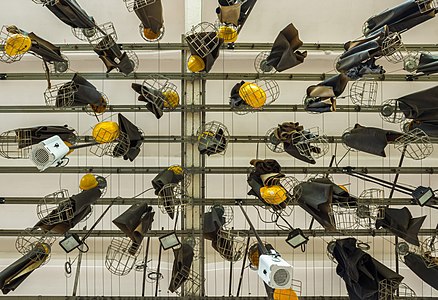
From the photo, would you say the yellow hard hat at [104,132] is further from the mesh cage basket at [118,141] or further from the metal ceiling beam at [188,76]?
the metal ceiling beam at [188,76]

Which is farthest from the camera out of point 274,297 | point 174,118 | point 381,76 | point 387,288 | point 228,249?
point 174,118

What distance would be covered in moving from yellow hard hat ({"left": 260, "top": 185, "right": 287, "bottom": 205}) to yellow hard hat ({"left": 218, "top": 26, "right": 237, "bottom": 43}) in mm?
1067

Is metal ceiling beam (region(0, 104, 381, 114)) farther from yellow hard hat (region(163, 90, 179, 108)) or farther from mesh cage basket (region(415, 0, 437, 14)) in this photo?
mesh cage basket (region(415, 0, 437, 14))

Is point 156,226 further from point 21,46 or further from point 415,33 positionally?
point 415,33

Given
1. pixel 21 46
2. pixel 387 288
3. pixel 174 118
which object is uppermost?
pixel 21 46

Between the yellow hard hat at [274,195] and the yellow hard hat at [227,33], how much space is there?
1.07 meters

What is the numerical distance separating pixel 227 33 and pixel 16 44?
4.26 ft

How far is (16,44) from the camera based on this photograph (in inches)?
73.4

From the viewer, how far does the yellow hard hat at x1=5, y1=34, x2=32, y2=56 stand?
1.86 meters

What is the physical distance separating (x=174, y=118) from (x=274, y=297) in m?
2.04

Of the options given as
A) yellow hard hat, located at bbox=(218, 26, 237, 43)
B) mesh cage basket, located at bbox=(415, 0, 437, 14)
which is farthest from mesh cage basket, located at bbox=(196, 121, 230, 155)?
mesh cage basket, located at bbox=(415, 0, 437, 14)

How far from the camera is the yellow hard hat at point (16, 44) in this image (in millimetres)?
1857

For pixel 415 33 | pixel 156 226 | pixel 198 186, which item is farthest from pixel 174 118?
pixel 415 33

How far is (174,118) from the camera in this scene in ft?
10.8
